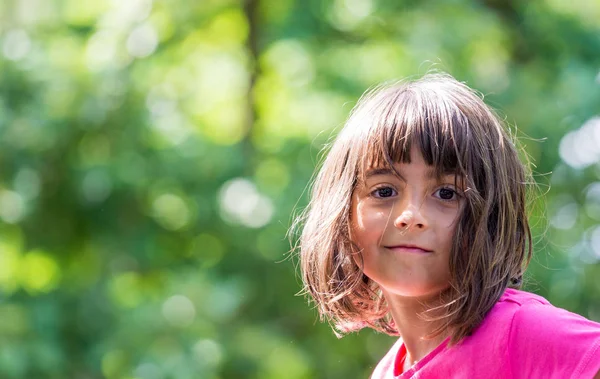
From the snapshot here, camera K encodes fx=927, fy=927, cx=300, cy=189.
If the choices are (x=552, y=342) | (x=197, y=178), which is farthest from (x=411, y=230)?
(x=197, y=178)

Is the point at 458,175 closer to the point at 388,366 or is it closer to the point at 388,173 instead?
the point at 388,173

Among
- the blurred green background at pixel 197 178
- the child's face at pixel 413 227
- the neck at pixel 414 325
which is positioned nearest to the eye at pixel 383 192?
the child's face at pixel 413 227

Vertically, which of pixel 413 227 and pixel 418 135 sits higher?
pixel 418 135

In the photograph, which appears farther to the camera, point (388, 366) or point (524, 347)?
point (388, 366)

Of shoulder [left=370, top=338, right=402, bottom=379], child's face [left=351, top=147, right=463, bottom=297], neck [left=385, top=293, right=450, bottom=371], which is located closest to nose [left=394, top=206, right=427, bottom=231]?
child's face [left=351, top=147, right=463, bottom=297]

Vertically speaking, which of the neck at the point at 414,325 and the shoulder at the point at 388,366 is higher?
the neck at the point at 414,325

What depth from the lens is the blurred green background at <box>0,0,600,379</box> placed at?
415cm

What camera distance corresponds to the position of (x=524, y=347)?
1.11 m

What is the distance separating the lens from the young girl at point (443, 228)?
3.81ft

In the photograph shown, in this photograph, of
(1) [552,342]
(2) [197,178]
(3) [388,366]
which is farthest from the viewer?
(2) [197,178]

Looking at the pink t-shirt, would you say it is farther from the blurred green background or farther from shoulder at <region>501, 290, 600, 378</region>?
the blurred green background

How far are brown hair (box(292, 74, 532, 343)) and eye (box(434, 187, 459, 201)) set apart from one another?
0.02m

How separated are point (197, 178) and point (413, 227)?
11.1ft

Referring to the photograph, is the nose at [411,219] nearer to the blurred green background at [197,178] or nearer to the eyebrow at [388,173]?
the eyebrow at [388,173]
